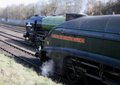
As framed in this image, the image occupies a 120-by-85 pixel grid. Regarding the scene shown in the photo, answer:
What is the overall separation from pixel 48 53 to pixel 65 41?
1575 millimetres

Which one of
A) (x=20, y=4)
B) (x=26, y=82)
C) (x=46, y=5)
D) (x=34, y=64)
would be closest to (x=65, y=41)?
(x=26, y=82)

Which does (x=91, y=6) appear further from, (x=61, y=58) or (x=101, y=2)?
(x=61, y=58)

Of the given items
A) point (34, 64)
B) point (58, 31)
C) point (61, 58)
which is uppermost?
point (58, 31)

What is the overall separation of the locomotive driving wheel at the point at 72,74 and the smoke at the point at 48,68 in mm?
1202

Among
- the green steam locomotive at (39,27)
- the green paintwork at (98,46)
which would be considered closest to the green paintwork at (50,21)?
the green steam locomotive at (39,27)

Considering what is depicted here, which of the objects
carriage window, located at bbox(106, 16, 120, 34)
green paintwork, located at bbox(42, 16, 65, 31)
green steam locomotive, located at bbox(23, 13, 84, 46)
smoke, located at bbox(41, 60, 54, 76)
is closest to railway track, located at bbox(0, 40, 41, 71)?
smoke, located at bbox(41, 60, 54, 76)

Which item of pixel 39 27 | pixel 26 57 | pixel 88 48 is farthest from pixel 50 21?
pixel 88 48

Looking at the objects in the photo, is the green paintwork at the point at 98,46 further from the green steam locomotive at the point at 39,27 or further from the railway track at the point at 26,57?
the green steam locomotive at the point at 39,27

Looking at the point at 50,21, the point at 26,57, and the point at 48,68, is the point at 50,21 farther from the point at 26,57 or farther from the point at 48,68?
the point at 48,68

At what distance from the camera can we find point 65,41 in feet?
36.7

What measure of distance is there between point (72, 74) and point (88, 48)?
5.87 feet

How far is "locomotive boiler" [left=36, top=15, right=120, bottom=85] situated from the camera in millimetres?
8805

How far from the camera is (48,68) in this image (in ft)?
42.3

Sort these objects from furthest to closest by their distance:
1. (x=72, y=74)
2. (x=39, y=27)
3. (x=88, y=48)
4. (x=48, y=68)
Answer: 1. (x=39, y=27)
2. (x=48, y=68)
3. (x=72, y=74)
4. (x=88, y=48)
